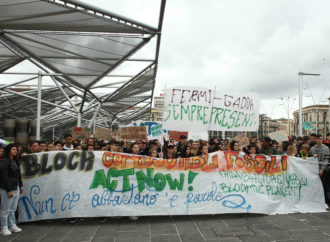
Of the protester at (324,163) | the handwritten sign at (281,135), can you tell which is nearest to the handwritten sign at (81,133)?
the handwritten sign at (281,135)

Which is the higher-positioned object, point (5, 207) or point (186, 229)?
point (5, 207)

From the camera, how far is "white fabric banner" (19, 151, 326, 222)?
16.3ft

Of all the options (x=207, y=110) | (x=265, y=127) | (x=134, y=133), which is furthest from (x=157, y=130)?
(x=265, y=127)

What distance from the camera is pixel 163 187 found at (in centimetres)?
518

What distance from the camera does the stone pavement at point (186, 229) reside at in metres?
4.18

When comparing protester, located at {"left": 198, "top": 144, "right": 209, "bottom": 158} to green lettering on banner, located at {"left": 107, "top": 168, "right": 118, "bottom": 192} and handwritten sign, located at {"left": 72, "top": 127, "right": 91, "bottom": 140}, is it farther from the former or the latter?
handwritten sign, located at {"left": 72, "top": 127, "right": 91, "bottom": 140}

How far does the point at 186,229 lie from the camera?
179 inches

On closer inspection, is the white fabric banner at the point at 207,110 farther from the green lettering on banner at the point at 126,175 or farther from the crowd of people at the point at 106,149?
the green lettering on banner at the point at 126,175

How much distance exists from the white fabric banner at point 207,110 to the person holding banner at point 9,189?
122 inches

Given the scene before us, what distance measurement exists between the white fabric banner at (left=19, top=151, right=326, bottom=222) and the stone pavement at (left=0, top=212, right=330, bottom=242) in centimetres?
15

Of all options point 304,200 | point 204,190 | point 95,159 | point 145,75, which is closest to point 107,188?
point 95,159

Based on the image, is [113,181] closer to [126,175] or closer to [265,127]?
[126,175]

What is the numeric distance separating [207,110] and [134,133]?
4909mm

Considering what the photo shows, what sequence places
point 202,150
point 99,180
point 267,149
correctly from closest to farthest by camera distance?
point 99,180 → point 202,150 → point 267,149
